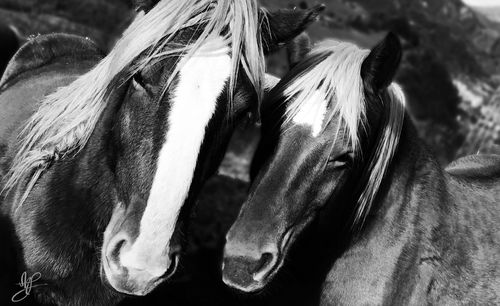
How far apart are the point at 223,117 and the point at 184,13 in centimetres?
52

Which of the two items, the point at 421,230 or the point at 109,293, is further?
the point at 421,230

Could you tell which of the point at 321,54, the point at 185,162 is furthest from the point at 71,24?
the point at 185,162

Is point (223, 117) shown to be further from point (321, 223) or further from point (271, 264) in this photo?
point (321, 223)

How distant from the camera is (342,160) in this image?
286 cm

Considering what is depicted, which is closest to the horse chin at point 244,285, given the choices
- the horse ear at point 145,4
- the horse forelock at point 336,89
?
the horse forelock at point 336,89

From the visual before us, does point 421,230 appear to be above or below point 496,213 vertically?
above

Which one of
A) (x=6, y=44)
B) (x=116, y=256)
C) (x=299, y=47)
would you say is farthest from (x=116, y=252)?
(x=6, y=44)

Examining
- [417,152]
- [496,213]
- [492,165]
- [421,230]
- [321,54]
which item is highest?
[321,54]

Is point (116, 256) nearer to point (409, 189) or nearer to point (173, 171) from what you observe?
point (173, 171)

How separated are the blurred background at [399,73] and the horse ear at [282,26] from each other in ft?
9.22

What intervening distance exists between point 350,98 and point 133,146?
1.14 meters

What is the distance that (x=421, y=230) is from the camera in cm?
318

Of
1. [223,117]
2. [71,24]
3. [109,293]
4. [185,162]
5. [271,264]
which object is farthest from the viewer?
[71,24]

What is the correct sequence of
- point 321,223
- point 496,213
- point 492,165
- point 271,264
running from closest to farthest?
point 271,264, point 321,223, point 496,213, point 492,165
